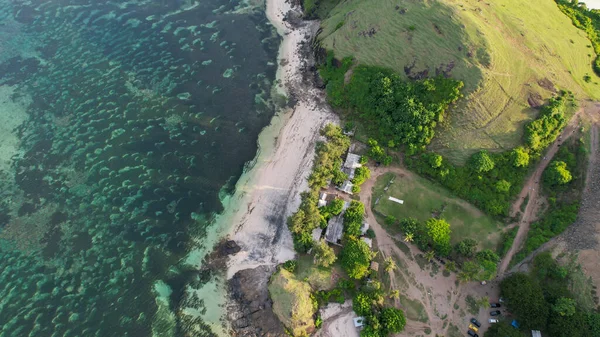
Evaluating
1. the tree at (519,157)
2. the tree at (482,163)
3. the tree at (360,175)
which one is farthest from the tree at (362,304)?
the tree at (519,157)

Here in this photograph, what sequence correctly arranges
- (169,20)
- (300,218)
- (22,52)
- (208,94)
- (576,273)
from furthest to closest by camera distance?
(169,20), (22,52), (208,94), (300,218), (576,273)

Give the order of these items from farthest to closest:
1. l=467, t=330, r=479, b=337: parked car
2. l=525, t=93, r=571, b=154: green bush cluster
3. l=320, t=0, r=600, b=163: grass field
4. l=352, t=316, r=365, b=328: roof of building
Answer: l=320, t=0, r=600, b=163: grass field → l=525, t=93, r=571, b=154: green bush cluster → l=352, t=316, r=365, b=328: roof of building → l=467, t=330, r=479, b=337: parked car

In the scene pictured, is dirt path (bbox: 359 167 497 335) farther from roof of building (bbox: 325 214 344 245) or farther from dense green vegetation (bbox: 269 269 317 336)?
dense green vegetation (bbox: 269 269 317 336)

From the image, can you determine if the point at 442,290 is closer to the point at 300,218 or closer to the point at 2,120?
the point at 300,218

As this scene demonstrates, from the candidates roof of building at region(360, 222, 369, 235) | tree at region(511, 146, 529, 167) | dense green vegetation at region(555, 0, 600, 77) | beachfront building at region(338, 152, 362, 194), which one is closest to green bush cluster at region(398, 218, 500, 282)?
roof of building at region(360, 222, 369, 235)

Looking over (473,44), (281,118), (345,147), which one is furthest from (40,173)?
(473,44)

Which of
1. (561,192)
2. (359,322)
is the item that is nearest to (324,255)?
(359,322)
